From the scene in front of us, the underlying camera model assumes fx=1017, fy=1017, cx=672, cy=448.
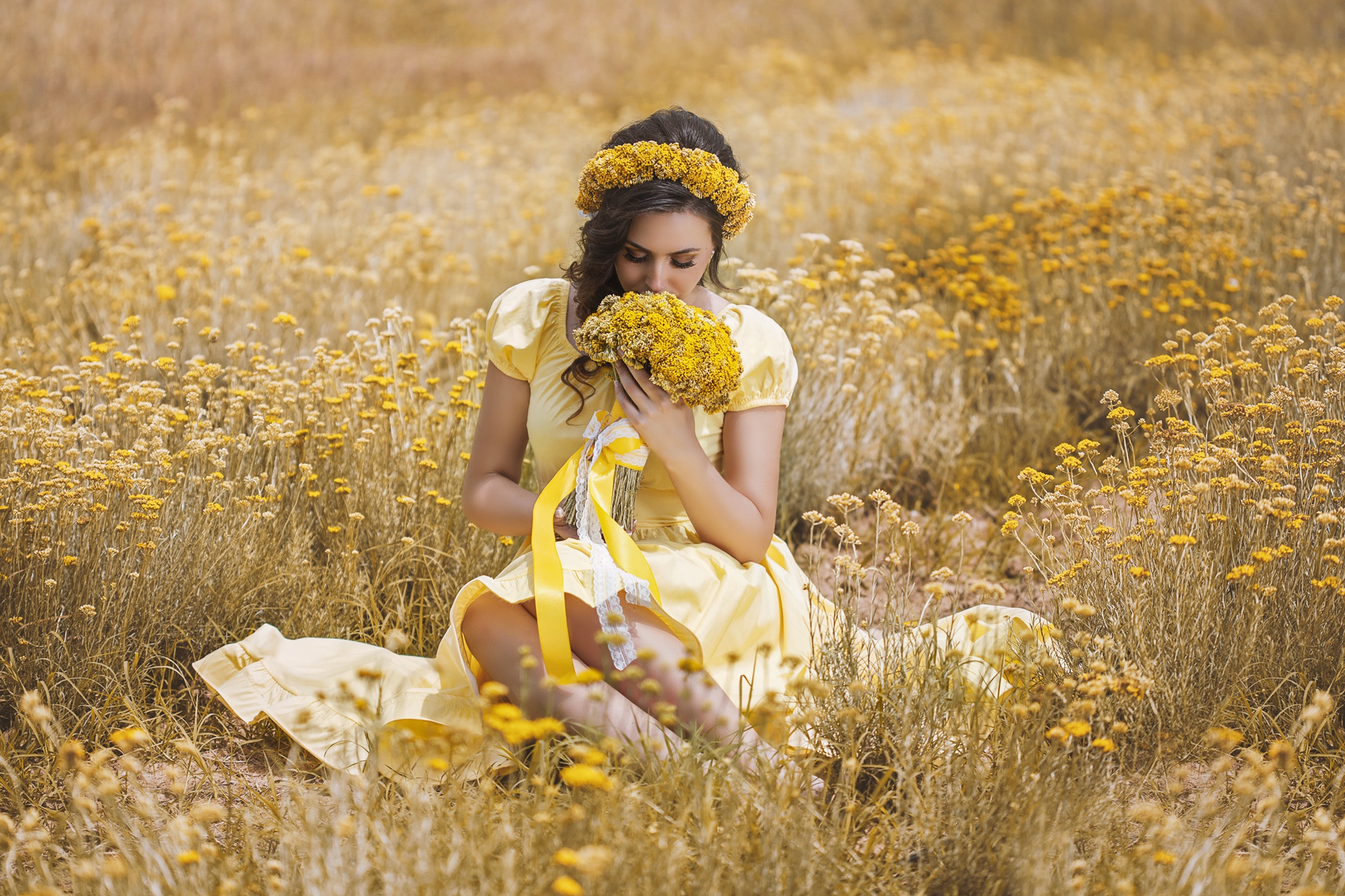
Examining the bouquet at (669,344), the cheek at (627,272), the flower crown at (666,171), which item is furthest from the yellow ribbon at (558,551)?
the flower crown at (666,171)

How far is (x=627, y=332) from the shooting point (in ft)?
6.94

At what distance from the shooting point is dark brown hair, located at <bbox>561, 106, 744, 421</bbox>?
2287mm

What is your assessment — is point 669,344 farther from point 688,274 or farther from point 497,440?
point 497,440

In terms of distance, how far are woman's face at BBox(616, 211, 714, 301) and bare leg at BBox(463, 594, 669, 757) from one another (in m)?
0.75

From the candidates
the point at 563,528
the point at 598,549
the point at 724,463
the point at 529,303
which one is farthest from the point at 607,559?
the point at 529,303

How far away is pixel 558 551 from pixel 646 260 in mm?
701

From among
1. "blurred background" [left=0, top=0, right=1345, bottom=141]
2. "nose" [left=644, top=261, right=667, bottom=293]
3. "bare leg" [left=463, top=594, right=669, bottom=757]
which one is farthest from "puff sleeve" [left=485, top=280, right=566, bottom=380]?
"blurred background" [left=0, top=0, right=1345, bottom=141]

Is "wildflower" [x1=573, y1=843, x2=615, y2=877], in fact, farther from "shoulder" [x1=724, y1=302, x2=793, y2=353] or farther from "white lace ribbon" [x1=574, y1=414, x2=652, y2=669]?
"shoulder" [x1=724, y1=302, x2=793, y2=353]

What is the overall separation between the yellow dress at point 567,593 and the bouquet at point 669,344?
203 mm

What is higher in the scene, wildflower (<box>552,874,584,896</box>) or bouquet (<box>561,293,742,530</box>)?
bouquet (<box>561,293,742,530</box>)

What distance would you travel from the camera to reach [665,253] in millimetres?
2312

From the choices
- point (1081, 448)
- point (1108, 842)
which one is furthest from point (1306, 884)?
point (1081, 448)

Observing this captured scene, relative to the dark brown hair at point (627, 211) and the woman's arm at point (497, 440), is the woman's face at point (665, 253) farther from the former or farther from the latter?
the woman's arm at point (497, 440)

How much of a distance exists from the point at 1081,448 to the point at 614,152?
1.28 m
